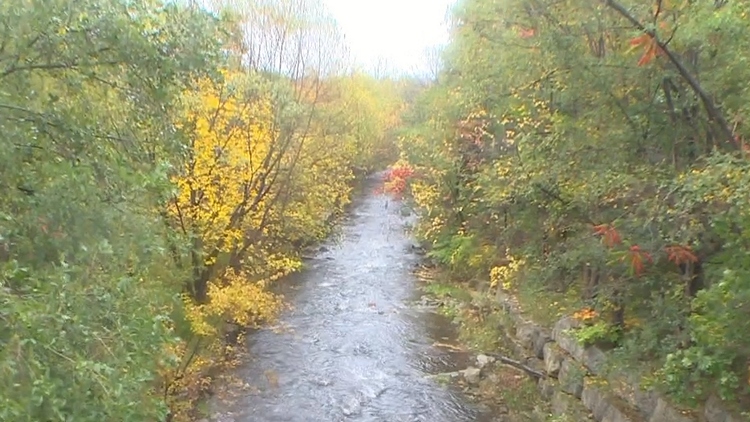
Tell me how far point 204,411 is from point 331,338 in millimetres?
4941

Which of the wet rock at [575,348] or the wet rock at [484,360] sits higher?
the wet rock at [575,348]

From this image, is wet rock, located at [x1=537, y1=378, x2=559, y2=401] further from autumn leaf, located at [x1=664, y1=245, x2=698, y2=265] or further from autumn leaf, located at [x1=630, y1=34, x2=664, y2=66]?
autumn leaf, located at [x1=630, y1=34, x2=664, y2=66]

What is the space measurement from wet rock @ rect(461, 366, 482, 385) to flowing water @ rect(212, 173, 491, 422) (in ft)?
1.83

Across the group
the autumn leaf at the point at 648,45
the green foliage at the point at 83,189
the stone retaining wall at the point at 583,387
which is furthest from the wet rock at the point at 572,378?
the green foliage at the point at 83,189

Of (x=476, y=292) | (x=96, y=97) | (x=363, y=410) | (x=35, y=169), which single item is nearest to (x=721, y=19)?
(x=96, y=97)

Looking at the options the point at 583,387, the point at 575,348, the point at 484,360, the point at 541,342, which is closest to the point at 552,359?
the point at 575,348

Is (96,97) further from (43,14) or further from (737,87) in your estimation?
(737,87)

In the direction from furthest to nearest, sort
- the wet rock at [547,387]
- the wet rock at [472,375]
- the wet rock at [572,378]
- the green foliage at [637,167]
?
the wet rock at [472,375] < the wet rock at [547,387] < the wet rock at [572,378] < the green foliage at [637,167]

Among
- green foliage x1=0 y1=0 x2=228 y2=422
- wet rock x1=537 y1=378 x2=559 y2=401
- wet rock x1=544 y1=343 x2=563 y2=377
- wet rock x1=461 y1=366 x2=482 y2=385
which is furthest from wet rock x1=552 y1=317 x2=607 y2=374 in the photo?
green foliage x1=0 y1=0 x2=228 y2=422

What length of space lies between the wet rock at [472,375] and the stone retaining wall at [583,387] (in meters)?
1.08

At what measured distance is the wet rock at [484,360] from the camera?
46.2 feet

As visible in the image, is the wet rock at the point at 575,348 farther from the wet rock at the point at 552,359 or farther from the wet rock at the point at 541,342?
the wet rock at the point at 541,342

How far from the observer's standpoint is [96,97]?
6.02 meters

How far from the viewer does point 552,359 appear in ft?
41.2
